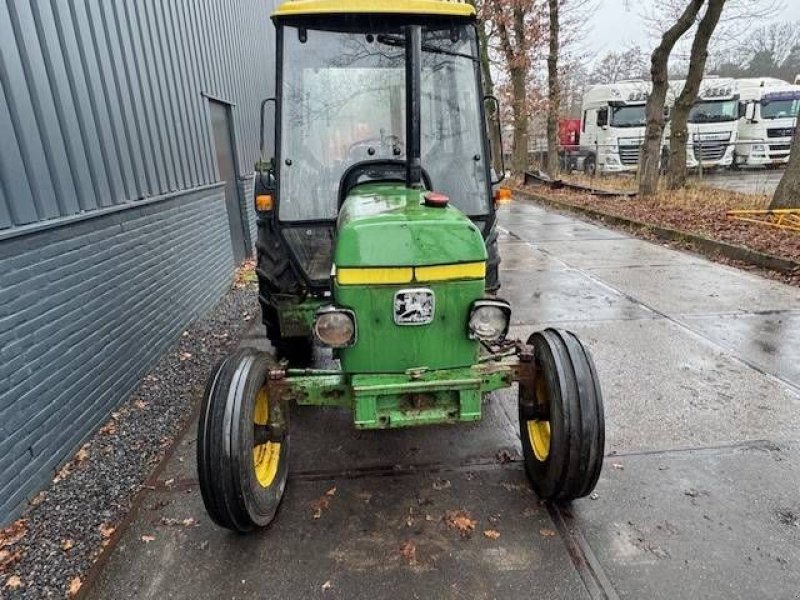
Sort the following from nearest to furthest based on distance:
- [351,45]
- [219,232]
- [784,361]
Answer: [351,45]
[784,361]
[219,232]

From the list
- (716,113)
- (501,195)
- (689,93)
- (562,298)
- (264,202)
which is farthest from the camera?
(716,113)

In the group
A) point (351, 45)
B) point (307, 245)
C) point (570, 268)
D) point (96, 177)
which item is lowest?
point (570, 268)

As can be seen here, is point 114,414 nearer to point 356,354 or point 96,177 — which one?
point 96,177

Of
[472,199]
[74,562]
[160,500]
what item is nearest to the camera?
[74,562]

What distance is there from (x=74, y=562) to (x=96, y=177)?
2398mm

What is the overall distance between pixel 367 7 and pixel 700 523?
3.21 metres

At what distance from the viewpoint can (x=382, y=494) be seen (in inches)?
110

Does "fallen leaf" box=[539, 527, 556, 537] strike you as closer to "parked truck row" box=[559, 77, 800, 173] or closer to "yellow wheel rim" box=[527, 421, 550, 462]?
"yellow wheel rim" box=[527, 421, 550, 462]

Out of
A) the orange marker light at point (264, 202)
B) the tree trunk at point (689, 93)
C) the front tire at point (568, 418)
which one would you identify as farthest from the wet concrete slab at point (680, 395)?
the tree trunk at point (689, 93)

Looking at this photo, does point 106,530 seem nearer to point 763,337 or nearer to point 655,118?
point 763,337

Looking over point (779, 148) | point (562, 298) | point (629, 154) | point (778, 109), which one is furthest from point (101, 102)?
point (778, 109)

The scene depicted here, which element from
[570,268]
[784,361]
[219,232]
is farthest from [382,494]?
[570,268]

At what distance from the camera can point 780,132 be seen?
18.4 metres

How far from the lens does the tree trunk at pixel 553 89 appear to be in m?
17.1
